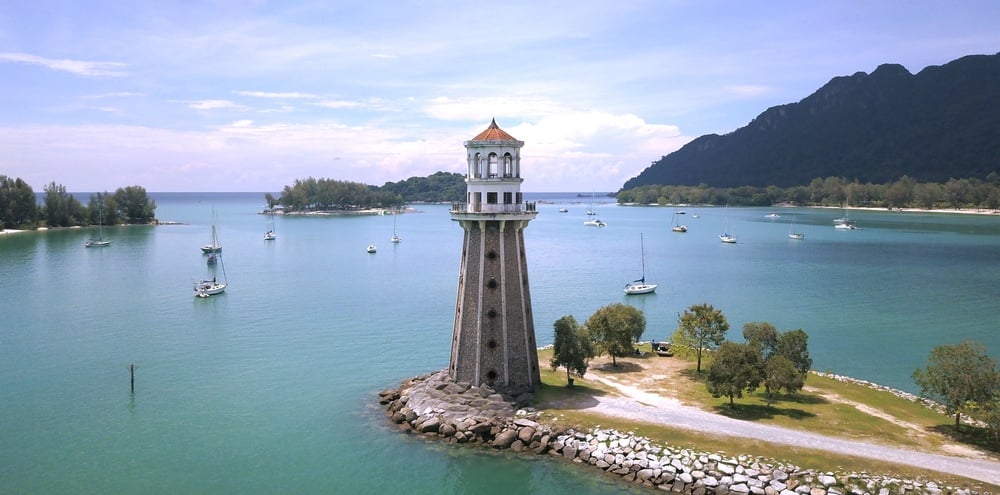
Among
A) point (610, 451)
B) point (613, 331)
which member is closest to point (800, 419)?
point (610, 451)

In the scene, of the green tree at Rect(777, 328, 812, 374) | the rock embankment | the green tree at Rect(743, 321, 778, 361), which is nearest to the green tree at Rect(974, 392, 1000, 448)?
the rock embankment

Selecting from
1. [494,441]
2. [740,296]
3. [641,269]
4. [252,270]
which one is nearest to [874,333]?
[740,296]

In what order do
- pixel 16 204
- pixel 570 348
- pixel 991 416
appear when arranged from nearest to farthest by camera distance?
pixel 991 416, pixel 570 348, pixel 16 204

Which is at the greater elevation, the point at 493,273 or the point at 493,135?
the point at 493,135

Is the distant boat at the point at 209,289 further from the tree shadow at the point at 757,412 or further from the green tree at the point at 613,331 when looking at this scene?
the tree shadow at the point at 757,412

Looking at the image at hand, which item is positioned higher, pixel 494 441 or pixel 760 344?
pixel 760 344

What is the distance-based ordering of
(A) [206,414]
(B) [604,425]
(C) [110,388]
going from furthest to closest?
1. (C) [110,388]
2. (A) [206,414]
3. (B) [604,425]

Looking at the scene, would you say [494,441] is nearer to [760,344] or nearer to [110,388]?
[760,344]

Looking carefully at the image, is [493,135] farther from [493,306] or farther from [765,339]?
[765,339]
